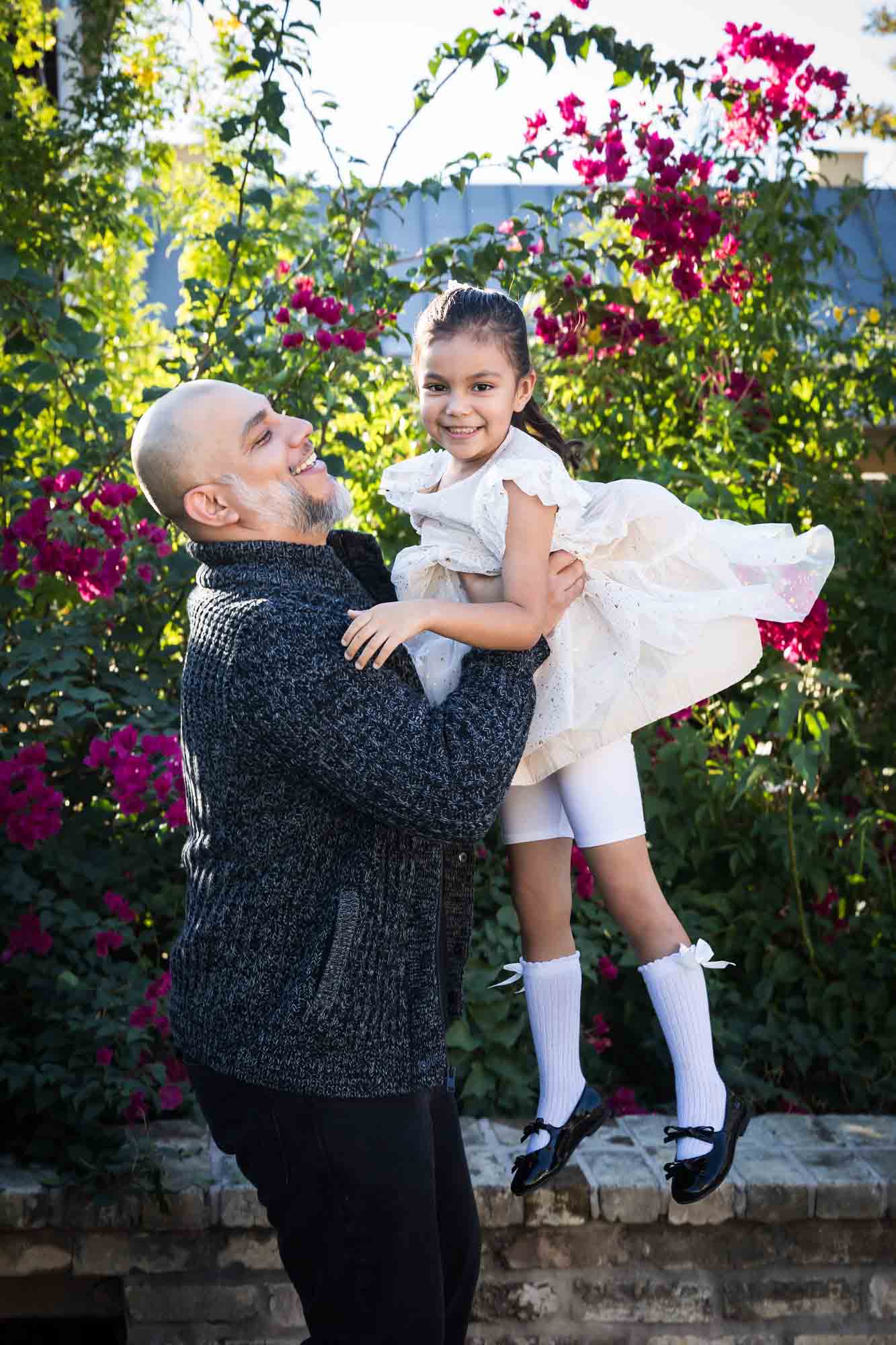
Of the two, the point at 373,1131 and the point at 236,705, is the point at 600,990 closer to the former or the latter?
the point at 373,1131

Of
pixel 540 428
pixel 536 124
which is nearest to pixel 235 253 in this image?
pixel 536 124

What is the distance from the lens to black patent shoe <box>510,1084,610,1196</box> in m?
2.04

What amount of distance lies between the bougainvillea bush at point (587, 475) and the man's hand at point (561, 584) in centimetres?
101

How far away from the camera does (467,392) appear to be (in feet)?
6.72

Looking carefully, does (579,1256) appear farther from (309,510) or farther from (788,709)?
(309,510)

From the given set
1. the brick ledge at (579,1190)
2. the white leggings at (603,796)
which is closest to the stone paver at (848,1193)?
the brick ledge at (579,1190)

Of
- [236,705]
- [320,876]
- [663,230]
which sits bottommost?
[320,876]

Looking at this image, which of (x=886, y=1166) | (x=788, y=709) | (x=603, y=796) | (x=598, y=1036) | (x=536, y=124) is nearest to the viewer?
(x=603, y=796)

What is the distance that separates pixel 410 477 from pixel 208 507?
509 millimetres

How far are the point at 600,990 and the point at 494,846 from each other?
0.45 metres

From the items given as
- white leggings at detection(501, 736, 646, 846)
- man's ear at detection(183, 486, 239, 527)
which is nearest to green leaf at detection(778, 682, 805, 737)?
white leggings at detection(501, 736, 646, 846)

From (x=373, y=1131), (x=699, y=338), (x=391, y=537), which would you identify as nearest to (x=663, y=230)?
(x=699, y=338)

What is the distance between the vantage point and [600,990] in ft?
11.4

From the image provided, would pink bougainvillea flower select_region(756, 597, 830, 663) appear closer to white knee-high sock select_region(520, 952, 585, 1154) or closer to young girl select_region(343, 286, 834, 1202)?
young girl select_region(343, 286, 834, 1202)
